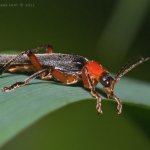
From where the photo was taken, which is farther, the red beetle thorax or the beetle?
the red beetle thorax

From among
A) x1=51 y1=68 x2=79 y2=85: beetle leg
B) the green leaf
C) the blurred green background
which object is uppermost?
the green leaf

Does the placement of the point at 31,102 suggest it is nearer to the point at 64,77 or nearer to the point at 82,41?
the point at 64,77

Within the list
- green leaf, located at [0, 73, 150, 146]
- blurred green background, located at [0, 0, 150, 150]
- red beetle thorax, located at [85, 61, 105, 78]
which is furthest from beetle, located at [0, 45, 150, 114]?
green leaf, located at [0, 73, 150, 146]

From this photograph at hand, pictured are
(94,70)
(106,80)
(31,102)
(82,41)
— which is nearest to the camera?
(31,102)

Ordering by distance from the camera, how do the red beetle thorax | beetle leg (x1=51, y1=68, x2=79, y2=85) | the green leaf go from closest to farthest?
the green leaf
beetle leg (x1=51, y1=68, x2=79, y2=85)
the red beetle thorax

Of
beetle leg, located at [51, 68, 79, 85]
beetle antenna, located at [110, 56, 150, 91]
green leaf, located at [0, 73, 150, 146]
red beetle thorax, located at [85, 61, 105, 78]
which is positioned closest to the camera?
green leaf, located at [0, 73, 150, 146]

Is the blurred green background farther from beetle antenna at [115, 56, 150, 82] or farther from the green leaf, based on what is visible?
the green leaf

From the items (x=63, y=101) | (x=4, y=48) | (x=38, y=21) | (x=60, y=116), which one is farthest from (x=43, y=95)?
(x=38, y=21)

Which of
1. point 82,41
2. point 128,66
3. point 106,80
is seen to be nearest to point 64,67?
point 106,80

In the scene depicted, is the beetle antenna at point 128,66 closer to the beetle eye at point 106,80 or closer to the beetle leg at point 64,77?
the beetle eye at point 106,80
